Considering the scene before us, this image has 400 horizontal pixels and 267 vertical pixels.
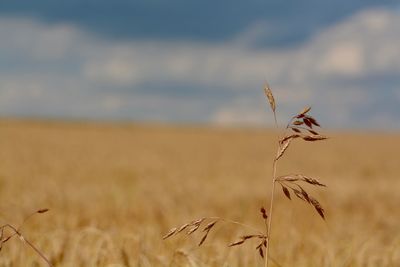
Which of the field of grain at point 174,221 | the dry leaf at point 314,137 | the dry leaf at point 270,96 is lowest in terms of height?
the field of grain at point 174,221

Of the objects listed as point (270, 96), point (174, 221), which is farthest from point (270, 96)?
point (174, 221)

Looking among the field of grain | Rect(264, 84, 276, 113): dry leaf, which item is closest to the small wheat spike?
Rect(264, 84, 276, 113): dry leaf

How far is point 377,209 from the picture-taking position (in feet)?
29.9

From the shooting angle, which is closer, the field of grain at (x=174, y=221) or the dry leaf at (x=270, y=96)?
the dry leaf at (x=270, y=96)

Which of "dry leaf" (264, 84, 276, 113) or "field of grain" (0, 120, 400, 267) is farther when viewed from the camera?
"field of grain" (0, 120, 400, 267)

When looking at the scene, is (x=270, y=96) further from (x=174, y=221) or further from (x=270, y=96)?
(x=174, y=221)

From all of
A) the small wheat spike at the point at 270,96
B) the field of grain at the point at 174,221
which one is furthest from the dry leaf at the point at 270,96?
the field of grain at the point at 174,221

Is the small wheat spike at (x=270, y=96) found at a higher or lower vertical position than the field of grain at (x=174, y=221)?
higher

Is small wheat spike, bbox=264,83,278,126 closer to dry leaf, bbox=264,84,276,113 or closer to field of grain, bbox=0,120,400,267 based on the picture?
dry leaf, bbox=264,84,276,113

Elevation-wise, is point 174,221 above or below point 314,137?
below

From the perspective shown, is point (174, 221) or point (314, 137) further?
point (174, 221)

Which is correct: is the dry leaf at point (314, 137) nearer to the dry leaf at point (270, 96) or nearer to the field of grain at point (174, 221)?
the dry leaf at point (270, 96)

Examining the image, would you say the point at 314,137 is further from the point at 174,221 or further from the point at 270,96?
the point at 174,221

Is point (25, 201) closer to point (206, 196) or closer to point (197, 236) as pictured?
point (206, 196)
